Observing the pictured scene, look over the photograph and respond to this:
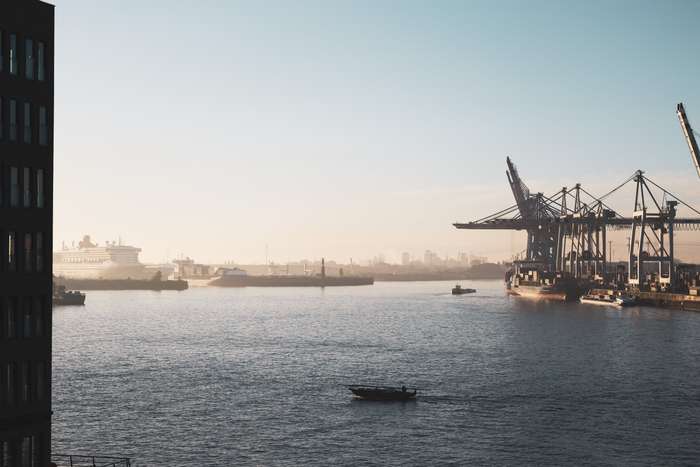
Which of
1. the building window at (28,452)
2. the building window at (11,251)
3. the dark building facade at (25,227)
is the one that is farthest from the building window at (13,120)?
the building window at (28,452)

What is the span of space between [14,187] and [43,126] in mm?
3160

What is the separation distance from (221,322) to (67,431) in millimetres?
106283

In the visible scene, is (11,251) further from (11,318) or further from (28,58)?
(28,58)

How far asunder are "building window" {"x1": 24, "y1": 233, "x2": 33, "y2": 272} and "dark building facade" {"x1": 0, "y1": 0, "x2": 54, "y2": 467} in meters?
0.04

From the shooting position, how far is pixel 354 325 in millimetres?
149875

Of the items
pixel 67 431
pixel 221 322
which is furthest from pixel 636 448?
pixel 221 322

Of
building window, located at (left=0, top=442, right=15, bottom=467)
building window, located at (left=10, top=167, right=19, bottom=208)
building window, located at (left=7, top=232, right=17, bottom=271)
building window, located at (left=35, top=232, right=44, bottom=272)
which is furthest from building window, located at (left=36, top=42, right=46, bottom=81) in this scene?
building window, located at (left=0, top=442, right=15, bottom=467)

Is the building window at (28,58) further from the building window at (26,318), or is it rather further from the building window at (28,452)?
the building window at (28,452)

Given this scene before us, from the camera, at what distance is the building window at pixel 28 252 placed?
1348 inches

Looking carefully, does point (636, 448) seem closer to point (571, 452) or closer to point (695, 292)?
point (571, 452)

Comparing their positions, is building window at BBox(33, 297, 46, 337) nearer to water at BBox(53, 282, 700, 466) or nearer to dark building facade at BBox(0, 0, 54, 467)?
dark building facade at BBox(0, 0, 54, 467)

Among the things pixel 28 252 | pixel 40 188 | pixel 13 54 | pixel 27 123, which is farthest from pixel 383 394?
pixel 13 54

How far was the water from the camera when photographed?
50.7m

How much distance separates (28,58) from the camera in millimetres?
34375
